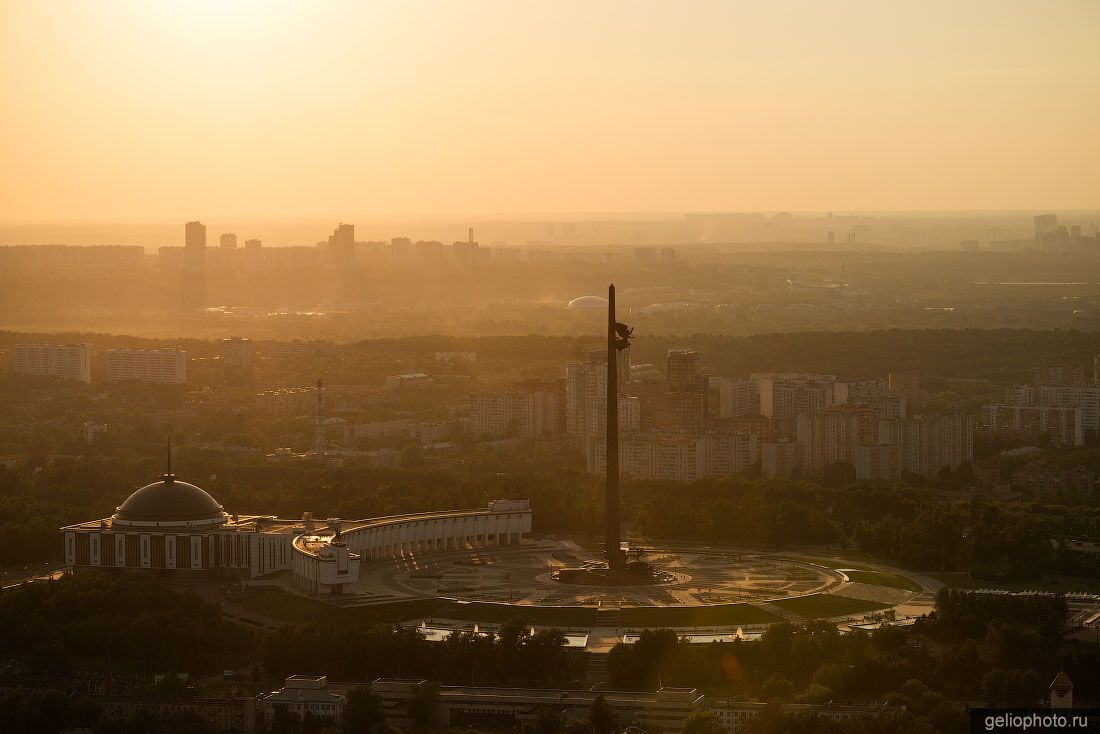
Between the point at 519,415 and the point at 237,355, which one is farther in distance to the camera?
the point at 237,355

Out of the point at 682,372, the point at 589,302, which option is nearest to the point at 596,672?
the point at 682,372

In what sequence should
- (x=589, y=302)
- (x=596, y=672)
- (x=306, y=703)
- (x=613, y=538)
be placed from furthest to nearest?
(x=589, y=302), (x=613, y=538), (x=596, y=672), (x=306, y=703)

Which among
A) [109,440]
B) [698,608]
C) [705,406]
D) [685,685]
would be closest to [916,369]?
[705,406]

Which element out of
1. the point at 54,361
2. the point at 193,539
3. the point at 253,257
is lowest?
the point at 193,539

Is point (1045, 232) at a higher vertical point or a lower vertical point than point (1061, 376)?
higher

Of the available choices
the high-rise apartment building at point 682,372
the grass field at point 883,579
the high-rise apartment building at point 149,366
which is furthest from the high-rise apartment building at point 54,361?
the grass field at point 883,579

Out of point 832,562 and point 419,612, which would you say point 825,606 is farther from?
point 419,612

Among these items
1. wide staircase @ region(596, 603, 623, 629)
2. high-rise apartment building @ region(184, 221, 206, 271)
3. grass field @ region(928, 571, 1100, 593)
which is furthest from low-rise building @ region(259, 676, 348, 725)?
high-rise apartment building @ region(184, 221, 206, 271)

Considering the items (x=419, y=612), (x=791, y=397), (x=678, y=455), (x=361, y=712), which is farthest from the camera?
(x=791, y=397)
